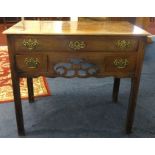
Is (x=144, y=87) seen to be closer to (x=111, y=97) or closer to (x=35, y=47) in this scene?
(x=111, y=97)

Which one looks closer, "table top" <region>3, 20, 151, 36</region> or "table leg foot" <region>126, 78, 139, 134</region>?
"table top" <region>3, 20, 151, 36</region>

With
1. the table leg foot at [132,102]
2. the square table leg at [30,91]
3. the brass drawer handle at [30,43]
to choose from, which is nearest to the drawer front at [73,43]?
the brass drawer handle at [30,43]

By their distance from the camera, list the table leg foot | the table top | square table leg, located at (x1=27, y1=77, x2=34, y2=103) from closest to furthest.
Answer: the table top < the table leg foot < square table leg, located at (x1=27, y1=77, x2=34, y2=103)

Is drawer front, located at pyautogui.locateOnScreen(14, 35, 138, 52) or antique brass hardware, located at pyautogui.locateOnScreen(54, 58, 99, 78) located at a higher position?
drawer front, located at pyautogui.locateOnScreen(14, 35, 138, 52)

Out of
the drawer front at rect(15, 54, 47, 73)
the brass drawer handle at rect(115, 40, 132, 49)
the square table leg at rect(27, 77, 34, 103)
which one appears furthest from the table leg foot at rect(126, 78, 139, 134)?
the square table leg at rect(27, 77, 34, 103)

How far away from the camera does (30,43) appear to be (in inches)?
48.9

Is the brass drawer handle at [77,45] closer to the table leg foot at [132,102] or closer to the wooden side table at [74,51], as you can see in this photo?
the wooden side table at [74,51]

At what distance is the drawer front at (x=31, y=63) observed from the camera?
128 centimetres

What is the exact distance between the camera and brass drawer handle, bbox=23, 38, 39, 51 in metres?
1.24

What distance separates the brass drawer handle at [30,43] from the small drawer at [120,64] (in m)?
0.42

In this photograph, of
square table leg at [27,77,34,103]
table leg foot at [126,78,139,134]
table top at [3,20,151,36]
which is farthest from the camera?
square table leg at [27,77,34,103]

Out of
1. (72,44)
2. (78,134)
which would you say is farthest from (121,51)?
(78,134)

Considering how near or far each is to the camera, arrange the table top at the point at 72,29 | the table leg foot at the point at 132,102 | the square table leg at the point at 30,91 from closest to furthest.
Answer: the table top at the point at 72,29 < the table leg foot at the point at 132,102 < the square table leg at the point at 30,91

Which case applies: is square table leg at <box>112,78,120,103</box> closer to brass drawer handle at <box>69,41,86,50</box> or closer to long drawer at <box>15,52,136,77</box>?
long drawer at <box>15,52,136,77</box>
